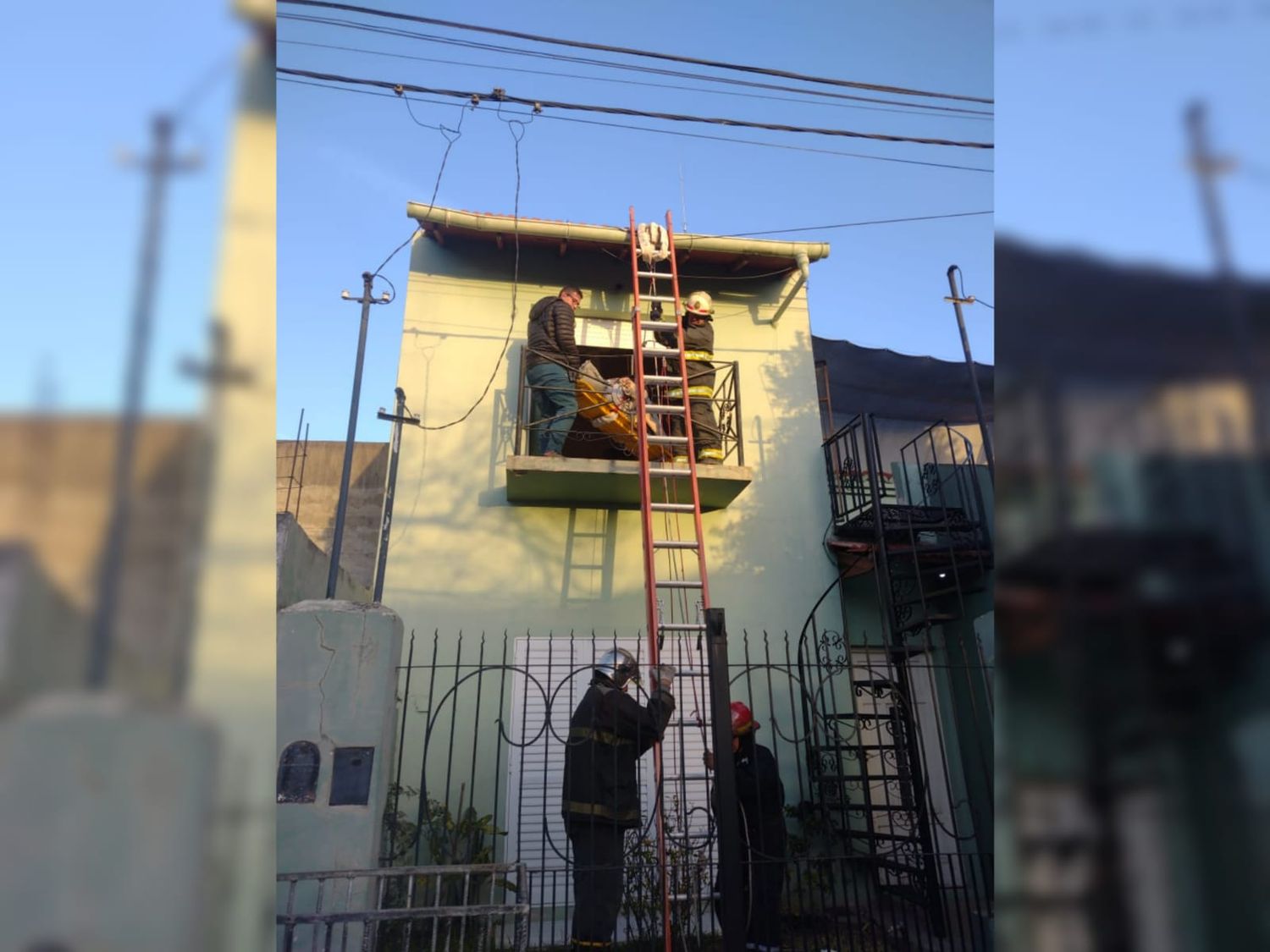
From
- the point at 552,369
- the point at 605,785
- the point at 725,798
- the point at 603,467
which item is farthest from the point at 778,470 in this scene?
the point at 725,798

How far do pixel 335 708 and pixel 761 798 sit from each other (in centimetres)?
317

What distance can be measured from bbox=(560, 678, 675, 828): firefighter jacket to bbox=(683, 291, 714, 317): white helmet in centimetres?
477

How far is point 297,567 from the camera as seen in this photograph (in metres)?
5.77

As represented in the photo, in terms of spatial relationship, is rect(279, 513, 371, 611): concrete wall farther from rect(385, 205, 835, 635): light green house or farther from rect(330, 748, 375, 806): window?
rect(330, 748, 375, 806): window

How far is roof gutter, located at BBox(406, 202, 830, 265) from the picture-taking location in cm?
836

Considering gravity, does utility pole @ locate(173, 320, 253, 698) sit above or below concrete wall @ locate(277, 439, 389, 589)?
below

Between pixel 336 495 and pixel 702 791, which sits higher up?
pixel 336 495

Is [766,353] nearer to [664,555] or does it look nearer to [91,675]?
[664,555]

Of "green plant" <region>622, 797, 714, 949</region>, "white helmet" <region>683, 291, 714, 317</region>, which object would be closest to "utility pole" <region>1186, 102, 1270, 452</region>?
"green plant" <region>622, 797, 714, 949</region>

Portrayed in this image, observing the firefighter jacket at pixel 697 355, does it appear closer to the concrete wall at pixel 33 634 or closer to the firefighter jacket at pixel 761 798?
the firefighter jacket at pixel 761 798

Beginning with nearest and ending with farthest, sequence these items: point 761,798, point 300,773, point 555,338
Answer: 1. point 300,773
2. point 761,798
3. point 555,338

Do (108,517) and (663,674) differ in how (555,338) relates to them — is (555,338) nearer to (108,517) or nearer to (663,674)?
(663,674)

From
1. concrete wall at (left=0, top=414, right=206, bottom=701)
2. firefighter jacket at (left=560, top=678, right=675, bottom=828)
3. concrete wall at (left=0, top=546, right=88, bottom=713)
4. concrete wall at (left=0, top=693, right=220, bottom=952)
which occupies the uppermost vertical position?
concrete wall at (left=0, top=414, right=206, bottom=701)

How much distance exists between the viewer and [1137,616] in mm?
345
